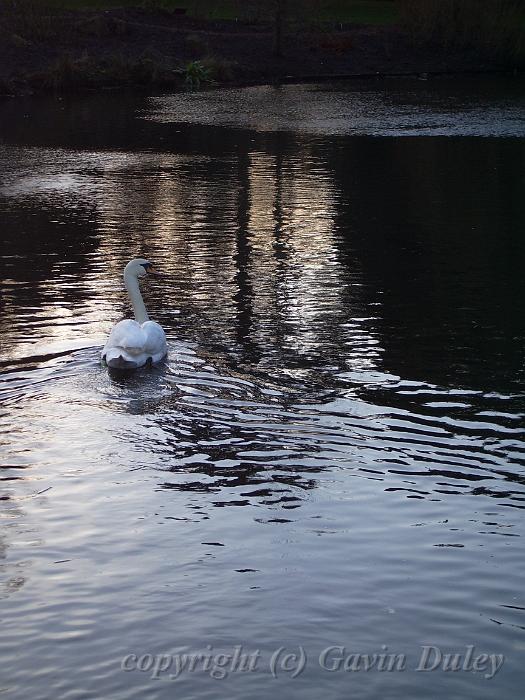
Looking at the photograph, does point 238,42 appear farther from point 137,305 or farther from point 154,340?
point 154,340

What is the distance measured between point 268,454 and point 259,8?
59.4 m

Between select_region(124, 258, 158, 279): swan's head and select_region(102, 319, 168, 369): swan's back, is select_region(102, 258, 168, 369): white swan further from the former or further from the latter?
select_region(124, 258, 158, 279): swan's head

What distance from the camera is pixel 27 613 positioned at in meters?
7.60

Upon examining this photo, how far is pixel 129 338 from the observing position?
1248 cm

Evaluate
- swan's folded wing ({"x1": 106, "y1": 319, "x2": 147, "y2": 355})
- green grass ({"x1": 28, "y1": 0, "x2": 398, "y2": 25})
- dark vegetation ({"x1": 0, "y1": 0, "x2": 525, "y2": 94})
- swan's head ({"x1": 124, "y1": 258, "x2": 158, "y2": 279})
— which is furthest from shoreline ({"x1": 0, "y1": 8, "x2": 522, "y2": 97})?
swan's folded wing ({"x1": 106, "y1": 319, "x2": 147, "y2": 355})

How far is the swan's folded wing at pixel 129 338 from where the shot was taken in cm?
1245

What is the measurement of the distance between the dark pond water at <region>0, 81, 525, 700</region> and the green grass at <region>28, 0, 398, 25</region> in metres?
46.3

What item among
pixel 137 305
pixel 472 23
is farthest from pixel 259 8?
pixel 137 305

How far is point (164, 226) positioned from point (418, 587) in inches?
581

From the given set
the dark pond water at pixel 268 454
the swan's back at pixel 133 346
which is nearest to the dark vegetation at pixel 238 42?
the dark pond water at pixel 268 454

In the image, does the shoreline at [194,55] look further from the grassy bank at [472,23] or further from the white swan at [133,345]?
the white swan at [133,345]

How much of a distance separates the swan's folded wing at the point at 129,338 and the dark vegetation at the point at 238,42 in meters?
40.2

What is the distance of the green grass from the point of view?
67.0m

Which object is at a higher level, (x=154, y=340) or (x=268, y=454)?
(x=154, y=340)
